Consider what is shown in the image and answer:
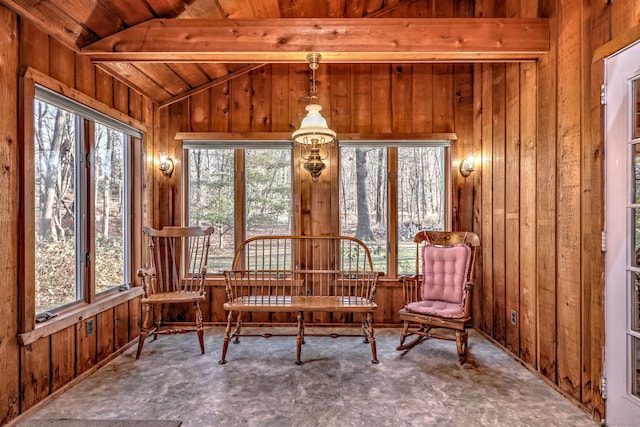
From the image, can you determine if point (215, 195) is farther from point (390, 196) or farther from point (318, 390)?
point (318, 390)

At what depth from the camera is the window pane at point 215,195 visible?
4.03 metres

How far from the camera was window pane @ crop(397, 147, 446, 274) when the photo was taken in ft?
13.2

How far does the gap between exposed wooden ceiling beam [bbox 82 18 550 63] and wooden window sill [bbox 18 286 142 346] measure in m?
1.98

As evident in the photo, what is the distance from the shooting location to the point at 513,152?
3.12 metres

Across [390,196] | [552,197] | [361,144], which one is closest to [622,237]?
[552,197]

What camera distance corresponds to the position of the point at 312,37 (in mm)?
2596

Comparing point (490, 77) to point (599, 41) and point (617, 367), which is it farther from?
point (617, 367)

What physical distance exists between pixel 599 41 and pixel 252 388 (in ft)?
10.7

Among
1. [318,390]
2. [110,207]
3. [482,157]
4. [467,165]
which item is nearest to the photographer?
[318,390]

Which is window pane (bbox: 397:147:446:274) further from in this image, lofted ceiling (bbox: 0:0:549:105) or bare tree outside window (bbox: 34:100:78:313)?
bare tree outside window (bbox: 34:100:78:313)

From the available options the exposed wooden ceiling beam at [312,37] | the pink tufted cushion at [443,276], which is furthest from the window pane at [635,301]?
the exposed wooden ceiling beam at [312,37]

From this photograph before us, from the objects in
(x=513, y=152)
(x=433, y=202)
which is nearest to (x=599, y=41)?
(x=513, y=152)

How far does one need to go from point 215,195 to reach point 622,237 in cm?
361

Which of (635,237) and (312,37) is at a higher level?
(312,37)
